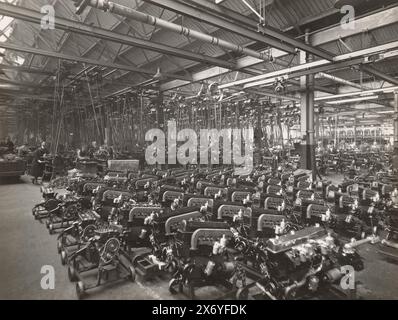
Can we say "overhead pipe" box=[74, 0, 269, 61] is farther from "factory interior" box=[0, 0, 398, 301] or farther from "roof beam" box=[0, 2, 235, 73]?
"roof beam" box=[0, 2, 235, 73]

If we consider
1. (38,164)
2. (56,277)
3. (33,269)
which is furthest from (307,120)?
(38,164)

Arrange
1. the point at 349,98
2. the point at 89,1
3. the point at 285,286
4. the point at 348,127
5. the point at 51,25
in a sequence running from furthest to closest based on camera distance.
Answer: the point at 348,127 < the point at 349,98 < the point at 51,25 < the point at 89,1 < the point at 285,286

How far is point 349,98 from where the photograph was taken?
15891 millimetres

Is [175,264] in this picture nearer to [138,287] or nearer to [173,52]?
[138,287]

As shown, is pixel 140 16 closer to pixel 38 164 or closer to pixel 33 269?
pixel 33 269

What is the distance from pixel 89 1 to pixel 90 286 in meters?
4.44

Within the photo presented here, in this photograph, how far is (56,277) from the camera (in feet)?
13.2

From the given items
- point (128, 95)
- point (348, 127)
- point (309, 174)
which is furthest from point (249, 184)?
point (348, 127)

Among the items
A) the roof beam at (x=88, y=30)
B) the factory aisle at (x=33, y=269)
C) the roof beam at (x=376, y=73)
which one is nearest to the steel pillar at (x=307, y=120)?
the roof beam at (x=376, y=73)

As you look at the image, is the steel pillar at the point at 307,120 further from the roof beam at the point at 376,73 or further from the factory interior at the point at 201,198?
the roof beam at the point at 376,73

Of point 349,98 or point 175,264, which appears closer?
point 175,264

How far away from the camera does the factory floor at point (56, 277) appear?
360 centimetres

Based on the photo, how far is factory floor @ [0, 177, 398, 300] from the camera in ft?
11.8

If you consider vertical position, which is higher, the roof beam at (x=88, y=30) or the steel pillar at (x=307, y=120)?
the roof beam at (x=88, y=30)
